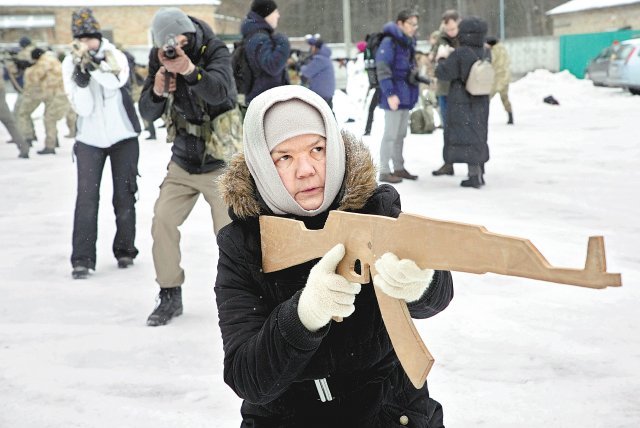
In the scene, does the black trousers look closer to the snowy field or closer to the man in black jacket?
the snowy field

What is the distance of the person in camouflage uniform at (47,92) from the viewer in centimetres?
1279

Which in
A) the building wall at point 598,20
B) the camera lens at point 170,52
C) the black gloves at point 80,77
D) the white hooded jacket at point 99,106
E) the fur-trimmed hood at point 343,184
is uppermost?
the building wall at point 598,20

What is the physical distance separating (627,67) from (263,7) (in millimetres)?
13522

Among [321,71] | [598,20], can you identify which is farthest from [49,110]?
[598,20]

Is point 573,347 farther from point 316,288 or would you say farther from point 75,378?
point 316,288

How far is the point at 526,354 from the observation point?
3676 mm

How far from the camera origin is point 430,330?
4.05 metres

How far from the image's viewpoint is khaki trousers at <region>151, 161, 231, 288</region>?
423 cm

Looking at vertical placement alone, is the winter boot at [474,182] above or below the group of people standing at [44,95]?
→ below

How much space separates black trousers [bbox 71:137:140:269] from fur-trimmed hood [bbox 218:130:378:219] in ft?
11.7

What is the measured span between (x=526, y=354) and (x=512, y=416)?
67cm

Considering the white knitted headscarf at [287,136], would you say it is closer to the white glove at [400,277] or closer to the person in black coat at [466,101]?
the white glove at [400,277]

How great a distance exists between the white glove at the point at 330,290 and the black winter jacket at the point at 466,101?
649cm

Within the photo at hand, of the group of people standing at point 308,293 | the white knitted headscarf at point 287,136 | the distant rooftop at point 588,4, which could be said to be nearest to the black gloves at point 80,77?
the group of people standing at point 308,293
